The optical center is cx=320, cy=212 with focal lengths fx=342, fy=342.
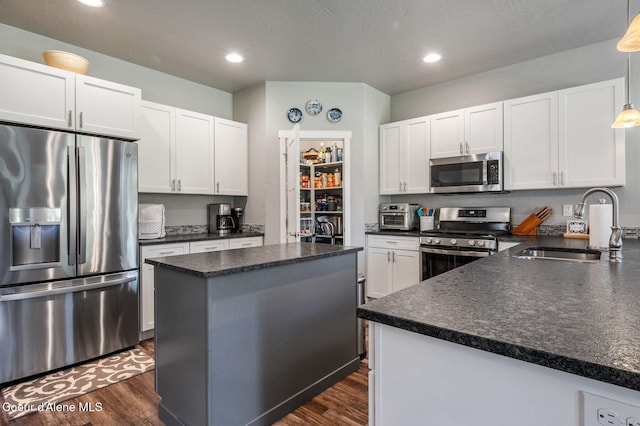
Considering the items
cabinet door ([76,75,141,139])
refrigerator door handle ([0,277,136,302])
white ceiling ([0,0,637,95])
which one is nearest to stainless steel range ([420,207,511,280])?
white ceiling ([0,0,637,95])

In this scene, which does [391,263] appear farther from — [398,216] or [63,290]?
[63,290]

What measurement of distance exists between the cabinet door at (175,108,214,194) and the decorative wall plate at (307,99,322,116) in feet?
3.77

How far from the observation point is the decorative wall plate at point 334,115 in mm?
4102

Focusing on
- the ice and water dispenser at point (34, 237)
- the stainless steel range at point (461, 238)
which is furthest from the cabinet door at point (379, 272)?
the ice and water dispenser at point (34, 237)

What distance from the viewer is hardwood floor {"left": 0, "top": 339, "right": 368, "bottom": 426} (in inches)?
76.3

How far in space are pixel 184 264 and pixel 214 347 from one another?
0.45 m

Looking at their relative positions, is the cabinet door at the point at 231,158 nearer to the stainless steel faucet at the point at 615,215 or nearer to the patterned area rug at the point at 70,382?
the patterned area rug at the point at 70,382

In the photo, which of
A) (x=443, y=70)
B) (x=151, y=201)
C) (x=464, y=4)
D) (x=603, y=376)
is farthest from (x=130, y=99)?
(x=603, y=376)

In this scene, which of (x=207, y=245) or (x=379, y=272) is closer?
(x=207, y=245)

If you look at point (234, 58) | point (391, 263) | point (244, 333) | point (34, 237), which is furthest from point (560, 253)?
point (34, 237)

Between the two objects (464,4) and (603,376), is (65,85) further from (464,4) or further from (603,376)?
(603,376)

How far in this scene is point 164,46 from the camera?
3189 mm

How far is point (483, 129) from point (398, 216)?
52.2 inches

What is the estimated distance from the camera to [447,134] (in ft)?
12.7
